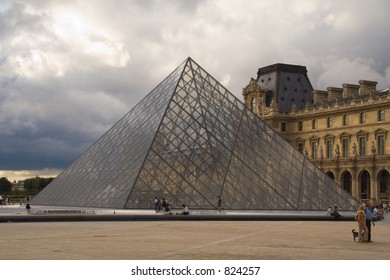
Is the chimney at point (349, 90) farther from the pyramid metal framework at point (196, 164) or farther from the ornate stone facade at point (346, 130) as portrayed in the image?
the pyramid metal framework at point (196, 164)

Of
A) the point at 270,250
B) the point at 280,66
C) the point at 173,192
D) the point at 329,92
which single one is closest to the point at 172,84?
the point at 173,192

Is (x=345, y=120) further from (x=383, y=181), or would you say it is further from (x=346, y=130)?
(x=383, y=181)

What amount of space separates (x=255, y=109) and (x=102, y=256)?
77.8 meters

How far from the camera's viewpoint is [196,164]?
33.4m

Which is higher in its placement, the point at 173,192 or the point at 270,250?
the point at 173,192

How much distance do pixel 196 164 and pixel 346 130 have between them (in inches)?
1804

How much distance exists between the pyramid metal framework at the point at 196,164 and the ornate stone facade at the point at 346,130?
35.8 metres

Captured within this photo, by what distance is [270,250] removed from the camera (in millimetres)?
14273

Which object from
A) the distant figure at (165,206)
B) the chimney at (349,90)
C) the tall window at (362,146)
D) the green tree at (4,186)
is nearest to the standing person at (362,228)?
the distant figure at (165,206)

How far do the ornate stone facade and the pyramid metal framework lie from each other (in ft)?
117

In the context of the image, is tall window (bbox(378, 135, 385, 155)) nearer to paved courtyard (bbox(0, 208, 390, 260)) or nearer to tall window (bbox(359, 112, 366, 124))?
tall window (bbox(359, 112, 366, 124))

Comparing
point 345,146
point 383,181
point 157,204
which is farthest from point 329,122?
point 157,204

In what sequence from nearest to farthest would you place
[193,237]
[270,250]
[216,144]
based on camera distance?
[270,250], [193,237], [216,144]

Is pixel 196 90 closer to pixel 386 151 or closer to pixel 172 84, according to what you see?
pixel 172 84
